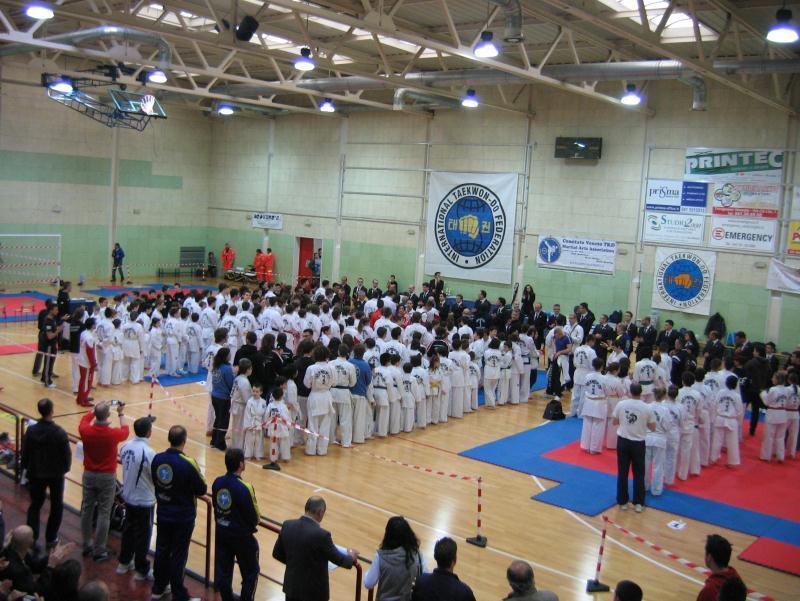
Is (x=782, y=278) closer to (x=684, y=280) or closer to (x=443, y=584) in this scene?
(x=684, y=280)

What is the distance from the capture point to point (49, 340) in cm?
1461

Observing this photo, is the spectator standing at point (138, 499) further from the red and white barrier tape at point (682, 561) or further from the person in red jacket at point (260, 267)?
the person in red jacket at point (260, 267)

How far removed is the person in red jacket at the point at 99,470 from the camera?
7.00 metres

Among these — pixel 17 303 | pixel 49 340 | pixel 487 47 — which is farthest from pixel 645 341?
pixel 17 303

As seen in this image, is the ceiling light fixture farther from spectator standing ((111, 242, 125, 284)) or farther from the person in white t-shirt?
spectator standing ((111, 242, 125, 284))

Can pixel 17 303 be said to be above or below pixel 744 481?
above

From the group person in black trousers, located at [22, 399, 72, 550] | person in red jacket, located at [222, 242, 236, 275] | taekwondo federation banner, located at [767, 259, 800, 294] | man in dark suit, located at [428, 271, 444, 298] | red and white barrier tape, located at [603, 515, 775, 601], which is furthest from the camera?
person in red jacket, located at [222, 242, 236, 275]

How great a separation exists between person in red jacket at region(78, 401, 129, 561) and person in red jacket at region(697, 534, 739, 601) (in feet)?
16.9

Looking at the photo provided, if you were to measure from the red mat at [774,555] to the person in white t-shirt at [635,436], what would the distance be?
59.5 inches

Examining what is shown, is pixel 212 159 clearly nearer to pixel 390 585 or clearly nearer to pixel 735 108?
pixel 735 108

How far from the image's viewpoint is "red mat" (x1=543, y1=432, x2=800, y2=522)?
11039 mm

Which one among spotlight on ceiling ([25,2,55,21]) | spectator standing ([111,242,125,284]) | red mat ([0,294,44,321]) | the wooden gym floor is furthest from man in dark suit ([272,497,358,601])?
spectator standing ([111,242,125,284])

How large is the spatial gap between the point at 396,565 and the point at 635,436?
235 inches

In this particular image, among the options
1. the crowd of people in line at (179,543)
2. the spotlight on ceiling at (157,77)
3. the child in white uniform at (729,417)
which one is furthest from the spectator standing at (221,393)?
the spotlight on ceiling at (157,77)
